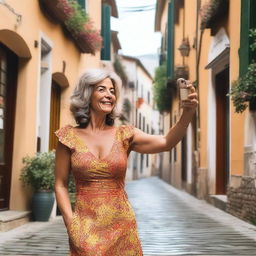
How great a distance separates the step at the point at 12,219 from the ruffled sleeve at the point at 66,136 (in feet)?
16.8

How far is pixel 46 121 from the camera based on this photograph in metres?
10.4

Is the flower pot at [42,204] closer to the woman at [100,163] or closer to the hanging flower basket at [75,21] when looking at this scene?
the hanging flower basket at [75,21]

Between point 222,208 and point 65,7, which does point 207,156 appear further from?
point 65,7

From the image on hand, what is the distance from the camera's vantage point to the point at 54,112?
40.0 feet

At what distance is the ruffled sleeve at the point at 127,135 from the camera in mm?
2545

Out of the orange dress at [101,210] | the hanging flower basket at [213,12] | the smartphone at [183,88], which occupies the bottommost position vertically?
the orange dress at [101,210]

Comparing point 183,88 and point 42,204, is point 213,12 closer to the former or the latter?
point 42,204

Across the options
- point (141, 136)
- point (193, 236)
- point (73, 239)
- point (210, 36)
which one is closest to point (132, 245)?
point (73, 239)

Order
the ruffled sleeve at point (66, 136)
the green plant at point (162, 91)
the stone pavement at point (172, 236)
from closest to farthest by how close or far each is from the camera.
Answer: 1. the ruffled sleeve at point (66, 136)
2. the stone pavement at point (172, 236)
3. the green plant at point (162, 91)

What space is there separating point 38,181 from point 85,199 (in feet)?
21.0

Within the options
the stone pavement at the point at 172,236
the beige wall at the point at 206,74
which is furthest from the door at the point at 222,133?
the stone pavement at the point at 172,236

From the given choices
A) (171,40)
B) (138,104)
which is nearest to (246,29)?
(171,40)

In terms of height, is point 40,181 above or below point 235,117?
below

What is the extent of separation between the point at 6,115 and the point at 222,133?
19.2ft
